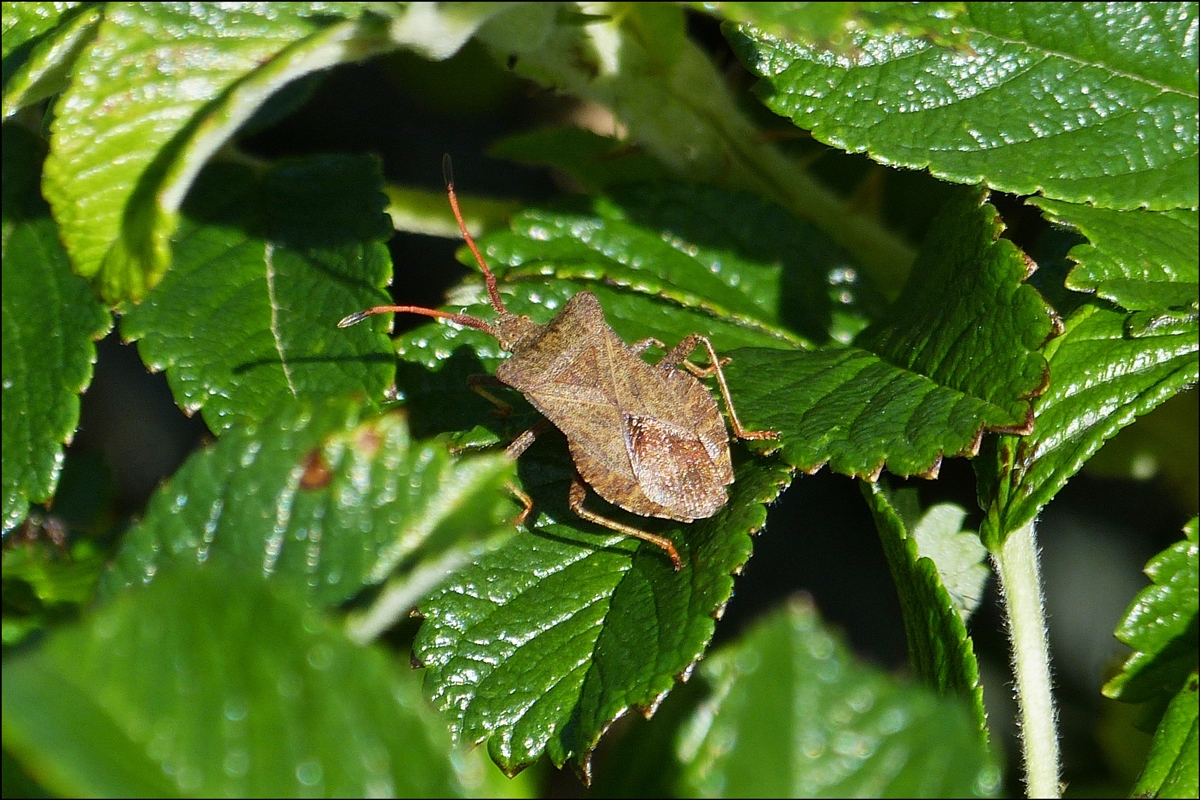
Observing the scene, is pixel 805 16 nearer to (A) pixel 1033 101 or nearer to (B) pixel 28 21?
(A) pixel 1033 101

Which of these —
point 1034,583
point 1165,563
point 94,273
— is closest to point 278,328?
point 94,273

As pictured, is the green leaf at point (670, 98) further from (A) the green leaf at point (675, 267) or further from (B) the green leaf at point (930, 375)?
(B) the green leaf at point (930, 375)

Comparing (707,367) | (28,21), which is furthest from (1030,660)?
(28,21)

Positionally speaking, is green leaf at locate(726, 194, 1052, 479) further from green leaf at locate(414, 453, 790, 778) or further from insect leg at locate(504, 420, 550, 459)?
insect leg at locate(504, 420, 550, 459)

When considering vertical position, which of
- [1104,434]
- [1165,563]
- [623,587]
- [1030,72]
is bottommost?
[623,587]

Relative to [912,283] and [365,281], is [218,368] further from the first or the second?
[912,283]

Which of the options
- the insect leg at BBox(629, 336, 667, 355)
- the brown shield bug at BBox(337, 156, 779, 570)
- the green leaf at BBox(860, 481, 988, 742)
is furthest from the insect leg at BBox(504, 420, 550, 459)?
the green leaf at BBox(860, 481, 988, 742)
